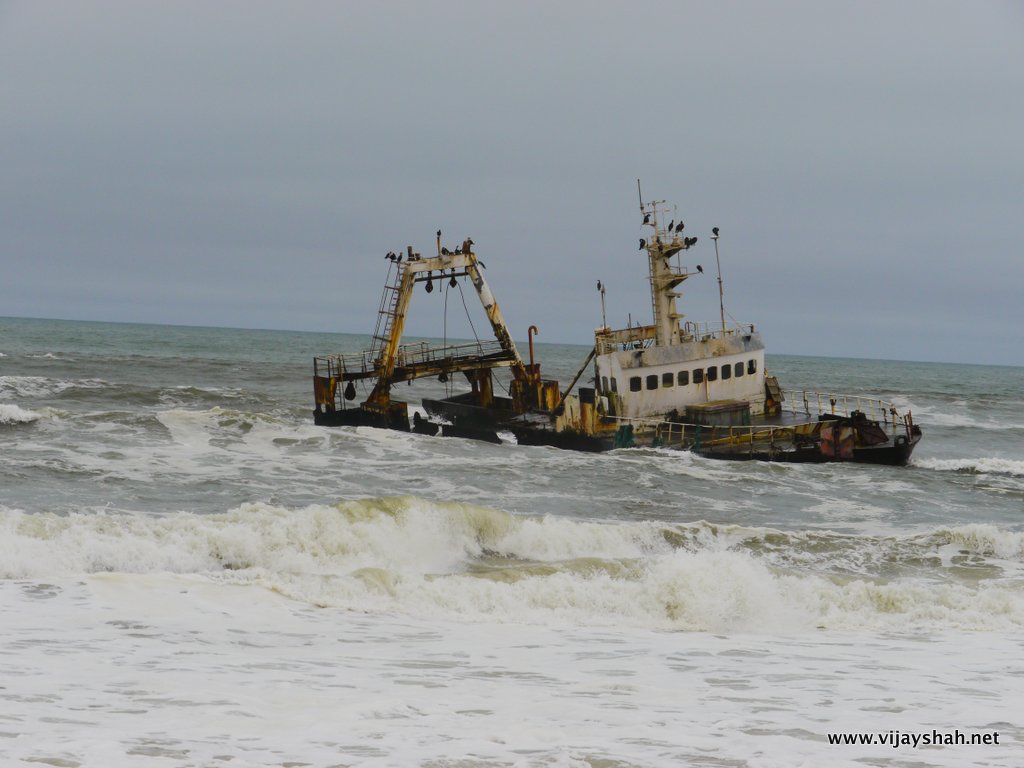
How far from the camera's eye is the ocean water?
302 inches

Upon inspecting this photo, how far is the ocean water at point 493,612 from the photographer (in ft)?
25.1

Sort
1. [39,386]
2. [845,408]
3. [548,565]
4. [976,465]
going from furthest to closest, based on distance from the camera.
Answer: [39,386]
[976,465]
[845,408]
[548,565]

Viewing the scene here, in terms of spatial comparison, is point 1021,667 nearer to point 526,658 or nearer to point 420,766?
point 526,658

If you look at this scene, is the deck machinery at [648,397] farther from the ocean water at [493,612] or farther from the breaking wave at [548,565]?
the breaking wave at [548,565]

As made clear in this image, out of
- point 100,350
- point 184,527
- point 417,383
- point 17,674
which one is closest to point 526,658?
point 17,674

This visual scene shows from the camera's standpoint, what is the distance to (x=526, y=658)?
1041 cm

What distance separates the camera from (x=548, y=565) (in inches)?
591

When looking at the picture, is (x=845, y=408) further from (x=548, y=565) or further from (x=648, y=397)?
(x=548, y=565)

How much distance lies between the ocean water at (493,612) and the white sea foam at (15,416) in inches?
160

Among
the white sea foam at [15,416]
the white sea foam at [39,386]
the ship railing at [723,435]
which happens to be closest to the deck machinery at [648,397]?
the ship railing at [723,435]

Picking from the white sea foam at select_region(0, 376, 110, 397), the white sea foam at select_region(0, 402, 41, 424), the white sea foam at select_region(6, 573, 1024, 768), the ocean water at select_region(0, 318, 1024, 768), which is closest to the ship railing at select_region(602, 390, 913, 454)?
the ocean water at select_region(0, 318, 1024, 768)

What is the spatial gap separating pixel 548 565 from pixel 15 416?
20940mm

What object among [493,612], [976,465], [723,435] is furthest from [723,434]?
[493,612]

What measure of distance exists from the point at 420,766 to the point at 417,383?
5466cm
